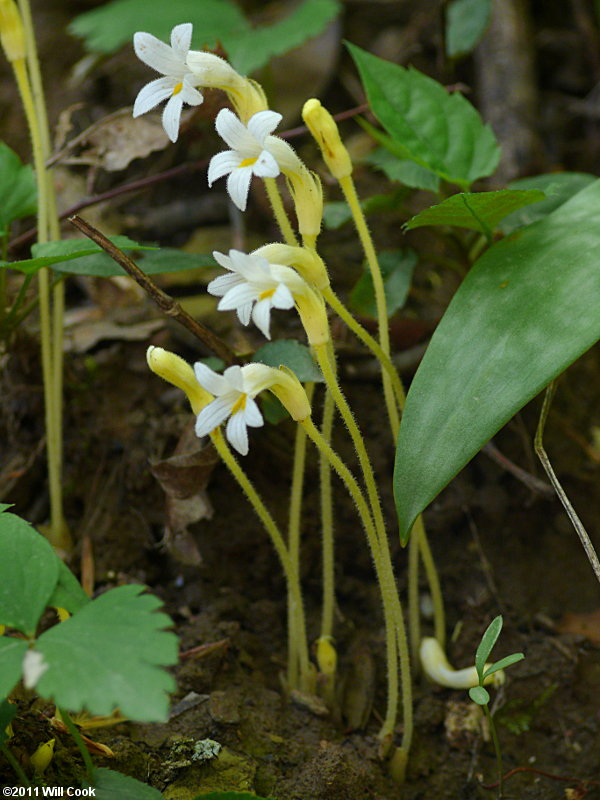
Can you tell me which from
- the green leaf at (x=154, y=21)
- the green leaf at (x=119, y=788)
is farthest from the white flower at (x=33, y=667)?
the green leaf at (x=154, y=21)

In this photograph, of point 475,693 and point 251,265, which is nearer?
point 251,265

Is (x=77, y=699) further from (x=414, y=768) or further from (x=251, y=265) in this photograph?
(x=414, y=768)

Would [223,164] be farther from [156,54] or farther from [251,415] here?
[251,415]

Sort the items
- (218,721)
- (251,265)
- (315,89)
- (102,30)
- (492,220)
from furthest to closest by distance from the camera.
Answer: (315,89) → (102,30) → (492,220) → (218,721) → (251,265)

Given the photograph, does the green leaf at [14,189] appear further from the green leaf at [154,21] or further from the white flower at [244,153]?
the green leaf at [154,21]

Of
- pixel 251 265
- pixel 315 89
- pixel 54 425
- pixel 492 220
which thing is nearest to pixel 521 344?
pixel 492 220

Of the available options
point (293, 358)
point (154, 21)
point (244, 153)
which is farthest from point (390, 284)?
point (154, 21)

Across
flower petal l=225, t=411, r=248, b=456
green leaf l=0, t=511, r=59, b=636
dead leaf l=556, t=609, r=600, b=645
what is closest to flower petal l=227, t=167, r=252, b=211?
flower petal l=225, t=411, r=248, b=456
